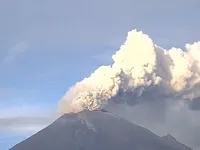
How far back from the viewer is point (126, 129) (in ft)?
520

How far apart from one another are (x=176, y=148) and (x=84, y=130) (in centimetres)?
2950

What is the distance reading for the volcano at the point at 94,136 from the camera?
147750mm

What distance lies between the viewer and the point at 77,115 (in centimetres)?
15538

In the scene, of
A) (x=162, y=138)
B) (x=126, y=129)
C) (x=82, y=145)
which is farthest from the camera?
(x=162, y=138)

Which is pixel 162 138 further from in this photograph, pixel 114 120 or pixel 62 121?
pixel 62 121

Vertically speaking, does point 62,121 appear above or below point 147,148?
above

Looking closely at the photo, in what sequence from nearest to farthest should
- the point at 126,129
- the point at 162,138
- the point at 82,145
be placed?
1. the point at 82,145
2. the point at 126,129
3. the point at 162,138

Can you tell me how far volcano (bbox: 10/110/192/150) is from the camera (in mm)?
147750

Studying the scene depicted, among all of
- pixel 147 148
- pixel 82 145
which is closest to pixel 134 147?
pixel 147 148

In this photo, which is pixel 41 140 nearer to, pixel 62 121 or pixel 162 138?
pixel 62 121

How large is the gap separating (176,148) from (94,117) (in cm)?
2831

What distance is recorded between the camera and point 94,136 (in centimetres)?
15225

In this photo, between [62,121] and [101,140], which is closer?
[101,140]

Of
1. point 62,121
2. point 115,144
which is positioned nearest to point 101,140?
point 115,144
